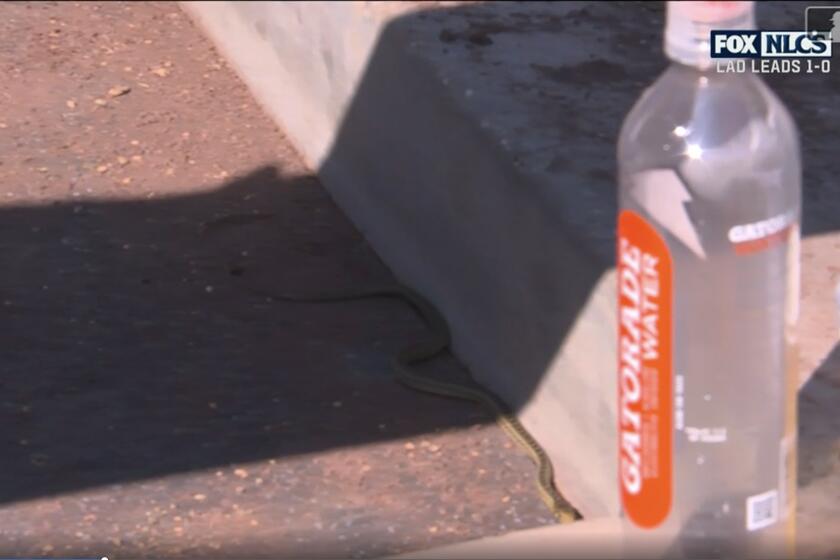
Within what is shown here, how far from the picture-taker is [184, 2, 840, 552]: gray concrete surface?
457 cm

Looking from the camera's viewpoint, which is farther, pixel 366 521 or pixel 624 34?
pixel 624 34

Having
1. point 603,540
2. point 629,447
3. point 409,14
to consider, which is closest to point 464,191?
point 409,14

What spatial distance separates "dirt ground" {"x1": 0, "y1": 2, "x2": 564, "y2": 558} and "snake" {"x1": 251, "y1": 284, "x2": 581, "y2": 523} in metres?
0.04

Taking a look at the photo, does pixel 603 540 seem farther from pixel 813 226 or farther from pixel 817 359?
pixel 813 226

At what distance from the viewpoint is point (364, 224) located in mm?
6312

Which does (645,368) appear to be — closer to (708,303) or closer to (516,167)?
(708,303)

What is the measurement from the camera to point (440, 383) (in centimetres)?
530

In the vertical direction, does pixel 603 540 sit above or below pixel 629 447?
below

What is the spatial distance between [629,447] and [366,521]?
5.62ft

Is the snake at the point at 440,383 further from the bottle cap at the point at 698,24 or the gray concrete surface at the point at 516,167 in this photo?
the bottle cap at the point at 698,24

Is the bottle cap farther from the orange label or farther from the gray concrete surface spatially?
the gray concrete surface

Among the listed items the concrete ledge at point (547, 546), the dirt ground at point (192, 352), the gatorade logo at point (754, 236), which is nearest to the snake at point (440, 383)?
the dirt ground at point (192, 352)

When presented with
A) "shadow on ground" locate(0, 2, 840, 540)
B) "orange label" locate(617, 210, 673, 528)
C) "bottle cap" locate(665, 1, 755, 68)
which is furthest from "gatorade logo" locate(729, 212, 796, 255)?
"shadow on ground" locate(0, 2, 840, 540)

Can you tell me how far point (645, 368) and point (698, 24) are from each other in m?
0.57
